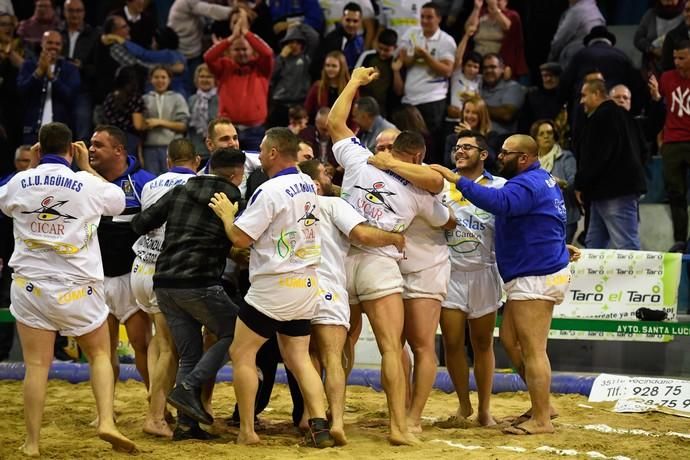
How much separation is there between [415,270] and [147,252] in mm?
2002

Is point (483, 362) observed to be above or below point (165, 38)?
below

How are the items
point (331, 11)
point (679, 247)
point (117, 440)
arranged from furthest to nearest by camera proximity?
1. point (331, 11)
2. point (679, 247)
3. point (117, 440)

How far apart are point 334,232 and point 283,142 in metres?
0.80

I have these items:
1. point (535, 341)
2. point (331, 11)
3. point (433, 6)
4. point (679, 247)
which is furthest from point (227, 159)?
point (331, 11)

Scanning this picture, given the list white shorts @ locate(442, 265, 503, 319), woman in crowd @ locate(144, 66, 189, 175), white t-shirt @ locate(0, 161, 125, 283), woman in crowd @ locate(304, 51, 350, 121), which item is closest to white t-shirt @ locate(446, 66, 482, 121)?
woman in crowd @ locate(304, 51, 350, 121)

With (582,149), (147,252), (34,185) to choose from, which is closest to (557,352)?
(582,149)

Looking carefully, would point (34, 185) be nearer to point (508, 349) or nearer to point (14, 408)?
point (14, 408)

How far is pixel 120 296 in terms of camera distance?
8.55 meters

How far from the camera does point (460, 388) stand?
8789 millimetres

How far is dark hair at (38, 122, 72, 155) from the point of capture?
292 inches

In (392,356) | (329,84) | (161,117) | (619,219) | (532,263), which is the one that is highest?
(329,84)

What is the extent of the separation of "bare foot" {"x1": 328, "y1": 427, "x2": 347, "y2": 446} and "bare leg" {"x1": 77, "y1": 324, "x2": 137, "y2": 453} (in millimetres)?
1358

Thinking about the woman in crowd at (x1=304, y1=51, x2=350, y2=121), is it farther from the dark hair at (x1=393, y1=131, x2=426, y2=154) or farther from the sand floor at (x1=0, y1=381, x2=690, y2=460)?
the dark hair at (x1=393, y1=131, x2=426, y2=154)

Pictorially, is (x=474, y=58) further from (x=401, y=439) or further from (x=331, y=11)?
(x=401, y=439)
